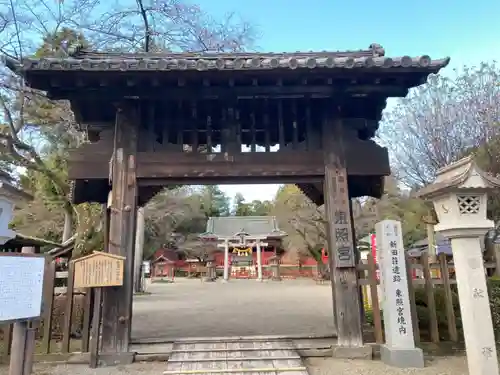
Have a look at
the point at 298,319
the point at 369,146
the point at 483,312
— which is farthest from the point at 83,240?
the point at 483,312

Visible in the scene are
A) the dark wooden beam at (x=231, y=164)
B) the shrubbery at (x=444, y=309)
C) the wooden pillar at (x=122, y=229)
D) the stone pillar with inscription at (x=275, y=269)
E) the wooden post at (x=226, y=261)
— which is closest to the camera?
the wooden pillar at (x=122, y=229)

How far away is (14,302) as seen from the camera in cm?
356

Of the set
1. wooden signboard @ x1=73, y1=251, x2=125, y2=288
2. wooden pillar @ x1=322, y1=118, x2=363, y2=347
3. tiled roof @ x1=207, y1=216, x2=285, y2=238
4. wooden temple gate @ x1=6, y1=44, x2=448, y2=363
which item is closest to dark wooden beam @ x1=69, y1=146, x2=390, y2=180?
wooden temple gate @ x1=6, y1=44, x2=448, y2=363

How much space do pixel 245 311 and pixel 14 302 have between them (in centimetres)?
898

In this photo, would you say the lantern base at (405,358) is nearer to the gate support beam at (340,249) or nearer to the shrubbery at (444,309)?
the gate support beam at (340,249)

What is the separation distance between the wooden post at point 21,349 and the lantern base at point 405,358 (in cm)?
463

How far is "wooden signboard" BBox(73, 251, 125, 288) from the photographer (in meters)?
5.32

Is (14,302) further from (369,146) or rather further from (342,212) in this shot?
(369,146)

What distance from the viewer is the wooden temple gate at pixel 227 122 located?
5.24 metres

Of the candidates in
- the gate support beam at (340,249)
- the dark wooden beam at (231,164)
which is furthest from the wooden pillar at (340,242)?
the dark wooden beam at (231,164)

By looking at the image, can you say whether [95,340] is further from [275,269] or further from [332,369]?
[275,269]

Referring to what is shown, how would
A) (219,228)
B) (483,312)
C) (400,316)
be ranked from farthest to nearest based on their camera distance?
(219,228)
(400,316)
(483,312)

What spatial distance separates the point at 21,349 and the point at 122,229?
7.18ft

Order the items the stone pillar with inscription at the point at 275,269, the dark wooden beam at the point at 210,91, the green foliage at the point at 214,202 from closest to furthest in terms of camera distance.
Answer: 1. the dark wooden beam at the point at 210,91
2. the stone pillar with inscription at the point at 275,269
3. the green foliage at the point at 214,202
